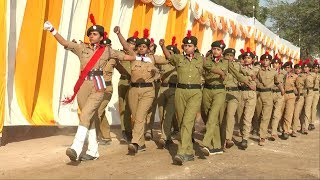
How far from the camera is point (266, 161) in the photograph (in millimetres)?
6938

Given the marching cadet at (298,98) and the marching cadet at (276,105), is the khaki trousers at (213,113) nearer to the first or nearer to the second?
the marching cadet at (276,105)

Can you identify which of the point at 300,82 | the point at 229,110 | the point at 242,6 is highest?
the point at 242,6

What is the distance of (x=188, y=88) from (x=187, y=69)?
0.87 ft

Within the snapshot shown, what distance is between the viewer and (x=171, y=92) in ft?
26.4

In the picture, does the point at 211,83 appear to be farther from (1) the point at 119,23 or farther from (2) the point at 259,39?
(2) the point at 259,39

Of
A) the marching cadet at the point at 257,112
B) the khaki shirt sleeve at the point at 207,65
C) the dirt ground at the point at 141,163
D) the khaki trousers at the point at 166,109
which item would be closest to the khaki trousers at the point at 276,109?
the marching cadet at the point at 257,112

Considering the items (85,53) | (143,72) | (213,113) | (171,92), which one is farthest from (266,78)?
(85,53)

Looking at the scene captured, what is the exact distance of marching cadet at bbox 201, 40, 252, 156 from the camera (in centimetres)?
689

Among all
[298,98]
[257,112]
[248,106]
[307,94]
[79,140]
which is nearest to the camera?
[79,140]

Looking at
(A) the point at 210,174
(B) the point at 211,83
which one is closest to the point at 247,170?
(A) the point at 210,174

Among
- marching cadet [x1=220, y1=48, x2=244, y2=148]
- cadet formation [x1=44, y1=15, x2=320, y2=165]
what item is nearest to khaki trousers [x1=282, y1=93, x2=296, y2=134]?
cadet formation [x1=44, y1=15, x2=320, y2=165]

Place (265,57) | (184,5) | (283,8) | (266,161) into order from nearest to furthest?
1. (266,161)
2. (265,57)
3. (184,5)
4. (283,8)

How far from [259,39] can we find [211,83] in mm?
11682

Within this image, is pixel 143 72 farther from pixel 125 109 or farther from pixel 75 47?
pixel 75 47
